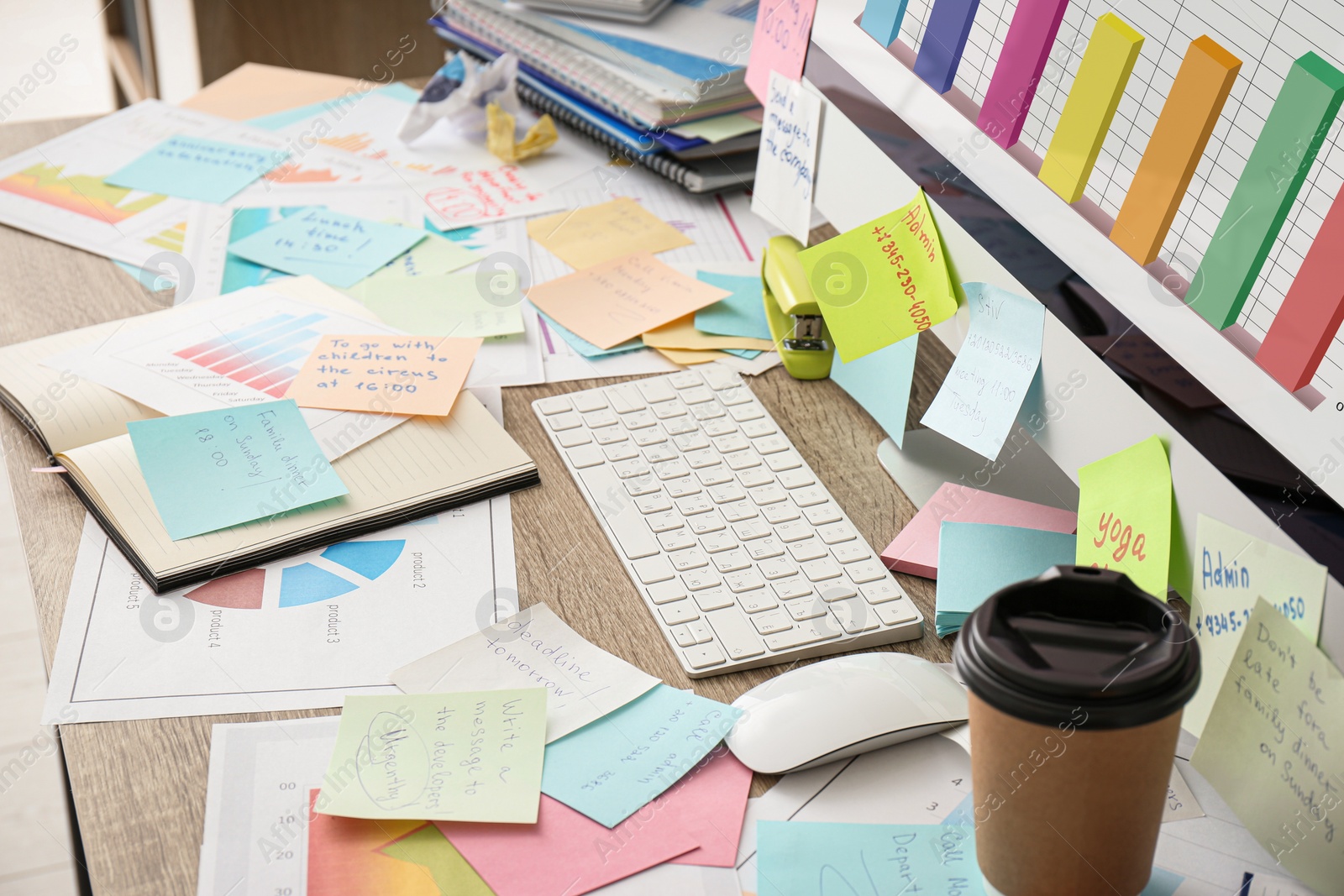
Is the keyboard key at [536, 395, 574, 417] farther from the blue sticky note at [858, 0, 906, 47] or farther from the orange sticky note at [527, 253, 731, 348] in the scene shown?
the blue sticky note at [858, 0, 906, 47]

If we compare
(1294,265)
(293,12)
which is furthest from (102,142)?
(1294,265)

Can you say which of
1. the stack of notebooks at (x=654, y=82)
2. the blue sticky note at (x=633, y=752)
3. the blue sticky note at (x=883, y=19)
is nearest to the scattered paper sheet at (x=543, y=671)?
the blue sticky note at (x=633, y=752)

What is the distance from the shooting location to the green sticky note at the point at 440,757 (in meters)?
0.52

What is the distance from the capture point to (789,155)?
90 centimetres

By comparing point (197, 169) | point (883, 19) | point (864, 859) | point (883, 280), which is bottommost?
point (197, 169)

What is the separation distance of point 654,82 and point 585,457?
0.51 m

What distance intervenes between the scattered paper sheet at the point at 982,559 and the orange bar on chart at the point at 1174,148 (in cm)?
20

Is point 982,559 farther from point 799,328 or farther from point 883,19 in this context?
point 883,19

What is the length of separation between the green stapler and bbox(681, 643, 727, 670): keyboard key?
31cm

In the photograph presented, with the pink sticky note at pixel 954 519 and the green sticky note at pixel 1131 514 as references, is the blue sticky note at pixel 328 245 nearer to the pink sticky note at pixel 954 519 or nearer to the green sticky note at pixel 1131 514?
the pink sticky note at pixel 954 519

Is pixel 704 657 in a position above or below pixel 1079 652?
below

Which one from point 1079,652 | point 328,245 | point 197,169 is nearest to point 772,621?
point 1079,652

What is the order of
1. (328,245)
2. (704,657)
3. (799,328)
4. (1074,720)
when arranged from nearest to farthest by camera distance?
(1074,720) → (704,657) → (799,328) → (328,245)

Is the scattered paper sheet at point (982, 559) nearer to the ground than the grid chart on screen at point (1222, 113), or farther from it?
nearer to the ground
